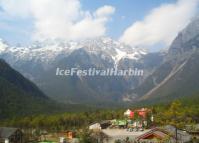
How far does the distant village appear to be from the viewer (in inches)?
3924

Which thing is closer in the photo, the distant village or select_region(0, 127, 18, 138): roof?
the distant village

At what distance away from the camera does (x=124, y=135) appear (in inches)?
5522

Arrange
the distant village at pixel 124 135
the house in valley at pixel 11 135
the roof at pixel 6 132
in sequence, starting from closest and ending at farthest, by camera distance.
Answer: the distant village at pixel 124 135
the house in valley at pixel 11 135
the roof at pixel 6 132

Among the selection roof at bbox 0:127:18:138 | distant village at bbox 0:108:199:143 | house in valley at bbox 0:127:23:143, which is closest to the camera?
distant village at bbox 0:108:199:143

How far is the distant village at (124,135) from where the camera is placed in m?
99.7

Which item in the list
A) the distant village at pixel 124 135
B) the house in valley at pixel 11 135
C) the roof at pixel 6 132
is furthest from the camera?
the roof at pixel 6 132

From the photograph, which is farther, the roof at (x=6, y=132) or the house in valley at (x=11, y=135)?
the roof at (x=6, y=132)

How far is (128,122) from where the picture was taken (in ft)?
636

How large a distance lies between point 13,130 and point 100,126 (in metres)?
42.7

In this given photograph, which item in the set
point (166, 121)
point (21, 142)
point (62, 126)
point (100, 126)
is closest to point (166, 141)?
point (166, 121)

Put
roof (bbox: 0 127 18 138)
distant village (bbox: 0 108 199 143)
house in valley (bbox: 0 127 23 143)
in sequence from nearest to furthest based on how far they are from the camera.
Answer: distant village (bbox: 0 108 199 143), house in valley (bbox: 0 127 23 143), roof (bbox: 0 127 18 138)

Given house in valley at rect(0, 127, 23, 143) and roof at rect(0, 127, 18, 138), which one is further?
roof at rect(0, 127, 18, 138)

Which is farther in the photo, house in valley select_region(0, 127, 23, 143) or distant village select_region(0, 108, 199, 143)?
house in valley select_region(0, 127, 23, 143)

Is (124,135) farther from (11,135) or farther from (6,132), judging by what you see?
(6,132)
